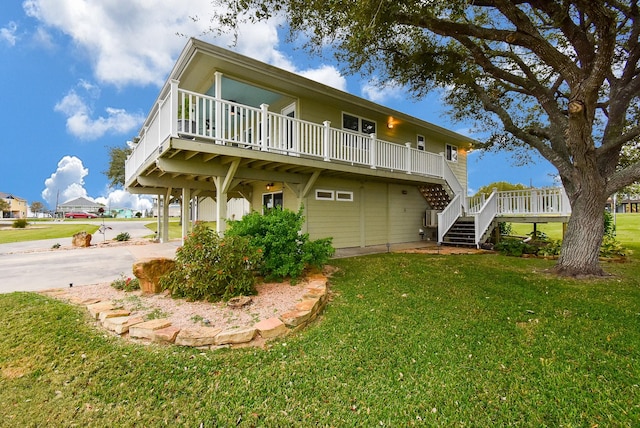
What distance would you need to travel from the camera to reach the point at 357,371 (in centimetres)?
278

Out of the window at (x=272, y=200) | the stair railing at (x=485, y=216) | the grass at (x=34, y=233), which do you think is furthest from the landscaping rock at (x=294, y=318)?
the grass at (x=34, y=233)

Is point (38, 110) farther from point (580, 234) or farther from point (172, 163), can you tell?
point (580, 234)

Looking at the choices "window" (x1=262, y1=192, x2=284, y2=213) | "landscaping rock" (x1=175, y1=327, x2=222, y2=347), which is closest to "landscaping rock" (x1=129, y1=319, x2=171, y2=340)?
"landscaping rock" (x1=175, y1=327, x2=222, y2=347)

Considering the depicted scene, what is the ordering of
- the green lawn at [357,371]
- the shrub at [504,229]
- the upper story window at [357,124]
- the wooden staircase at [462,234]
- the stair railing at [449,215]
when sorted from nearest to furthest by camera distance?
the green lawn at [357,371] < the upper story window at [357,124] < the wooden staircase at [462,234] < the stair railing at [449,215] < the shrub at [504,229]

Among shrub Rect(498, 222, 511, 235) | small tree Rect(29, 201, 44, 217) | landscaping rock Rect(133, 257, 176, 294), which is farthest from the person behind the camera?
small tree Rect(29, 201, 44, 217)

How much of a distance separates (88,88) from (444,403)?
3718 cm

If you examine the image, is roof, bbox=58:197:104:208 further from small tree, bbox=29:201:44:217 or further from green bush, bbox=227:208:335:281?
green bush, bbox=227:208:335:281

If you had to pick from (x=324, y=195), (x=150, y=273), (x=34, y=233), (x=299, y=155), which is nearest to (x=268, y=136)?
(x=299, y=155)

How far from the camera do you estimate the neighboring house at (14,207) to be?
57.4 m

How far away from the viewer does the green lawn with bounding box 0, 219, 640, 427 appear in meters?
2.21

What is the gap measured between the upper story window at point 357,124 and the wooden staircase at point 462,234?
5.19 m

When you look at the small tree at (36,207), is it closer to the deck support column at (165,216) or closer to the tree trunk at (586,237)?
the deck support column at (165,216)

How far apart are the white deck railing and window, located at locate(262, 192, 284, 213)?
2.27m

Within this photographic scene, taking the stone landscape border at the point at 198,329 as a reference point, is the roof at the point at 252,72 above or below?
above
